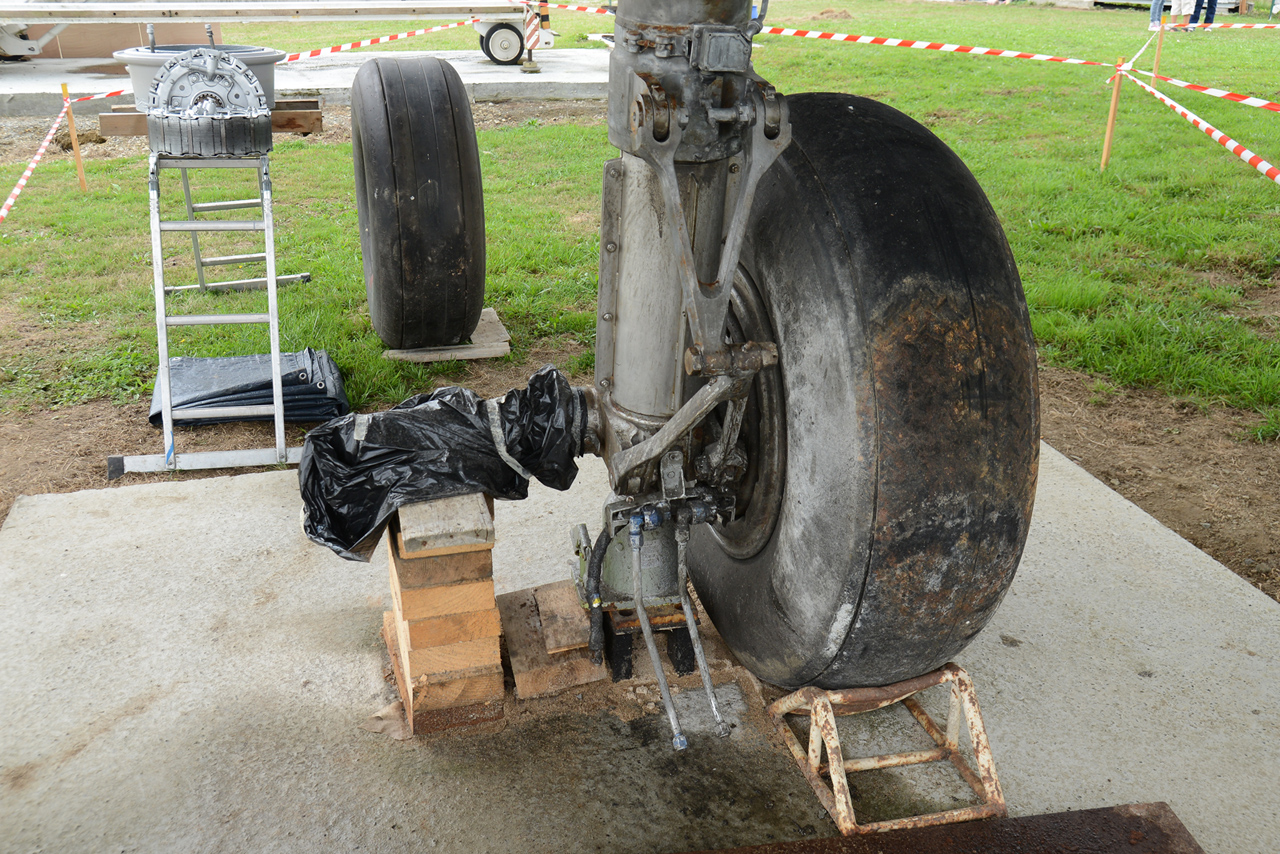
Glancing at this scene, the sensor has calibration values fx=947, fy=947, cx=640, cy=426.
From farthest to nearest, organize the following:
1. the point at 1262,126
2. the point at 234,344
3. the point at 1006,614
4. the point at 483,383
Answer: the point at 1262,126
the point at 234,344
the point at 483,383
the point at 1006,614

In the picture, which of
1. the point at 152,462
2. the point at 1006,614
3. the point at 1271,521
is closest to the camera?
the point at 1006,614

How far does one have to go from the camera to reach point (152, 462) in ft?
11.5

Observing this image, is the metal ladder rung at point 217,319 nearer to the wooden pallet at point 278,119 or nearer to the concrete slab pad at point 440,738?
the concrete slab pad at point 440,738

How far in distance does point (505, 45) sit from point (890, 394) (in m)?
11.6

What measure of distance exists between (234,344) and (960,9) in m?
21.0

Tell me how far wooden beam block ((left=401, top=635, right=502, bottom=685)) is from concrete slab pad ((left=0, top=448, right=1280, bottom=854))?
0.49 feet

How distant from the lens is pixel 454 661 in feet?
7.09

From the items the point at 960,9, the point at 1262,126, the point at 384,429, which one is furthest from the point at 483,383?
the point at 960,9

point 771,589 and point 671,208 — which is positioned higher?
point 671,208

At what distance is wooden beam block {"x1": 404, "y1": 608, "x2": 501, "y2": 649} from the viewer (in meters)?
2.12

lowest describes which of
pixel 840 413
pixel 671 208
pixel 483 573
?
pixel 483 573

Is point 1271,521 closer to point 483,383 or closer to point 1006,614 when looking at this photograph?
Result: point 1006,614

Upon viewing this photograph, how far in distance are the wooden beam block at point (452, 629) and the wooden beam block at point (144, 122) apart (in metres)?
2.74

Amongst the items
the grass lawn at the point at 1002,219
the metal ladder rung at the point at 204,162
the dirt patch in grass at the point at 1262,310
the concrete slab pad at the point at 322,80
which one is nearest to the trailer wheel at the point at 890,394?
the metal ladder rung at the point at 204,162
